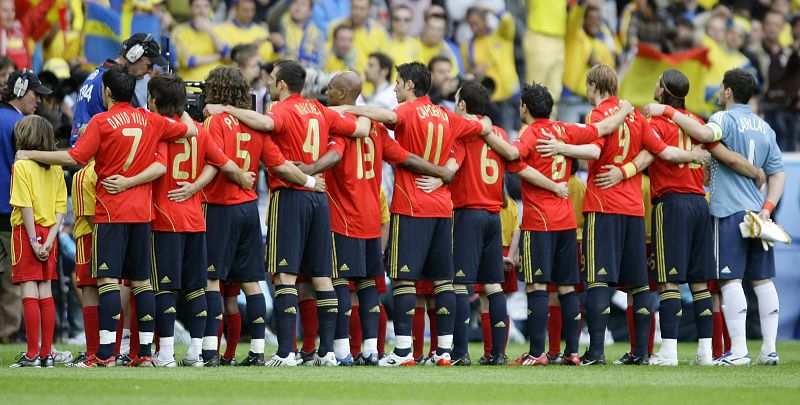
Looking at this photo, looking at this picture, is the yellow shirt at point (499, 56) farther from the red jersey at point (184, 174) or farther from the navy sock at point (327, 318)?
the red jersey at point (184, 174)

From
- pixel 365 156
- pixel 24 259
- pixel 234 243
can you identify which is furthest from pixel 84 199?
pixel 365 156

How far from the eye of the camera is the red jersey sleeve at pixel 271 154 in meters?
11.8

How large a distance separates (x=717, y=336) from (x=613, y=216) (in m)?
1.99

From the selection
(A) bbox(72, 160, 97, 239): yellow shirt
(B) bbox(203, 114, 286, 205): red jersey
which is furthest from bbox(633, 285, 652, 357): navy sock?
(A) bbox(72, 160, 97, 239): yellow shirt

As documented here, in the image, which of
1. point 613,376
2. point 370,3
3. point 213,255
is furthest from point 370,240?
point 370,3

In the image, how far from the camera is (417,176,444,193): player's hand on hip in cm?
1237

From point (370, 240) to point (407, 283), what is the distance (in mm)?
506

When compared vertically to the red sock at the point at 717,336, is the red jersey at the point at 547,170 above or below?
above

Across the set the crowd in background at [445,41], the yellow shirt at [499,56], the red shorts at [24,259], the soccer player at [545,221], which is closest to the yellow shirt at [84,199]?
the red shorts at [24,259]

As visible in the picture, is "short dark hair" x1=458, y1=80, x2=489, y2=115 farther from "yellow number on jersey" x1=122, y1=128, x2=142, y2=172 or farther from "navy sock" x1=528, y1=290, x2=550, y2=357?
"yellow number on jersey" x1=122, y1=128, x2=142, y2=172

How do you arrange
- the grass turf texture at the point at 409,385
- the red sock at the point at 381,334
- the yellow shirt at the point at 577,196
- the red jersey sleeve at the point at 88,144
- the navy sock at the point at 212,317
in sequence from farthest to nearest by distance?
the yellow shirt at the point at 577,196
the red sock at the point at 381,334
the navy sock at the point at 212,317
the red jersey sleeve at the point at 88,144
the grass turf texture at the point at 409,385

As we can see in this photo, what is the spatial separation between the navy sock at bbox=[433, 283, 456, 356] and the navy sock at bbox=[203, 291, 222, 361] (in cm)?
194

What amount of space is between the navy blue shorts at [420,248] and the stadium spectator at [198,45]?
6.73 m

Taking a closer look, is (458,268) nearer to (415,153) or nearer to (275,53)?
(415,153)
